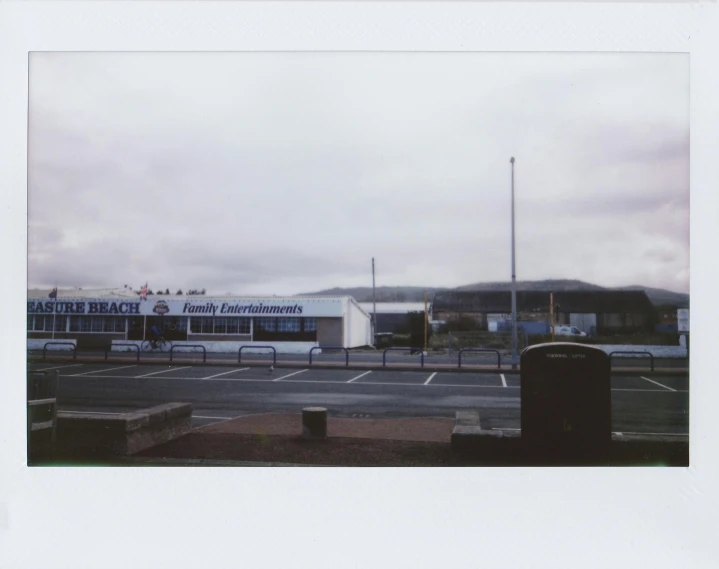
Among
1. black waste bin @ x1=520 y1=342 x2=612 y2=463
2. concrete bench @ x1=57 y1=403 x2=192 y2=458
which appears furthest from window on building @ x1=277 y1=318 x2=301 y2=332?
black waste bin @ x1=520 y1=342 x2=612 y2=463

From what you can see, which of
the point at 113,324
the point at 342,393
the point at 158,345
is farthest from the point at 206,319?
the point at 342,393

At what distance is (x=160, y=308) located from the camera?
29.1m

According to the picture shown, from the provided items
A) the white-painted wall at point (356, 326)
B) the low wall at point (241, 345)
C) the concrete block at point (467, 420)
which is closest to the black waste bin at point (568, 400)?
the concrete block at point (467, 420)

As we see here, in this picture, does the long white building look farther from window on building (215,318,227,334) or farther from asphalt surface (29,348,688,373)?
asphalt surface (29,348,688,373)

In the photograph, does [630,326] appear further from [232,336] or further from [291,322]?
[232,336]

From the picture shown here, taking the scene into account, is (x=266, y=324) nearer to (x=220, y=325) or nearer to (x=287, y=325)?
(x=287, y=325)

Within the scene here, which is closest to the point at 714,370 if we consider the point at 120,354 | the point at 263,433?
the point at 263,433

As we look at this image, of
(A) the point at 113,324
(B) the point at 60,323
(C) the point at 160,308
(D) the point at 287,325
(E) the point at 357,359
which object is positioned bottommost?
(E) the point at 357,359

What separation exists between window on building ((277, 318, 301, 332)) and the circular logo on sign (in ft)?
19.3

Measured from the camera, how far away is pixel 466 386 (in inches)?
598

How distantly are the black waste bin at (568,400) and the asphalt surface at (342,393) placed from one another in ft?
9.29

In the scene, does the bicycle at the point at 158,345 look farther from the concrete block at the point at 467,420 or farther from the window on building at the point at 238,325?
the concrete block at the point at 467,420

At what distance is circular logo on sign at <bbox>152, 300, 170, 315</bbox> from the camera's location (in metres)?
29.0

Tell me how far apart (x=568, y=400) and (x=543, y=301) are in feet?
154
